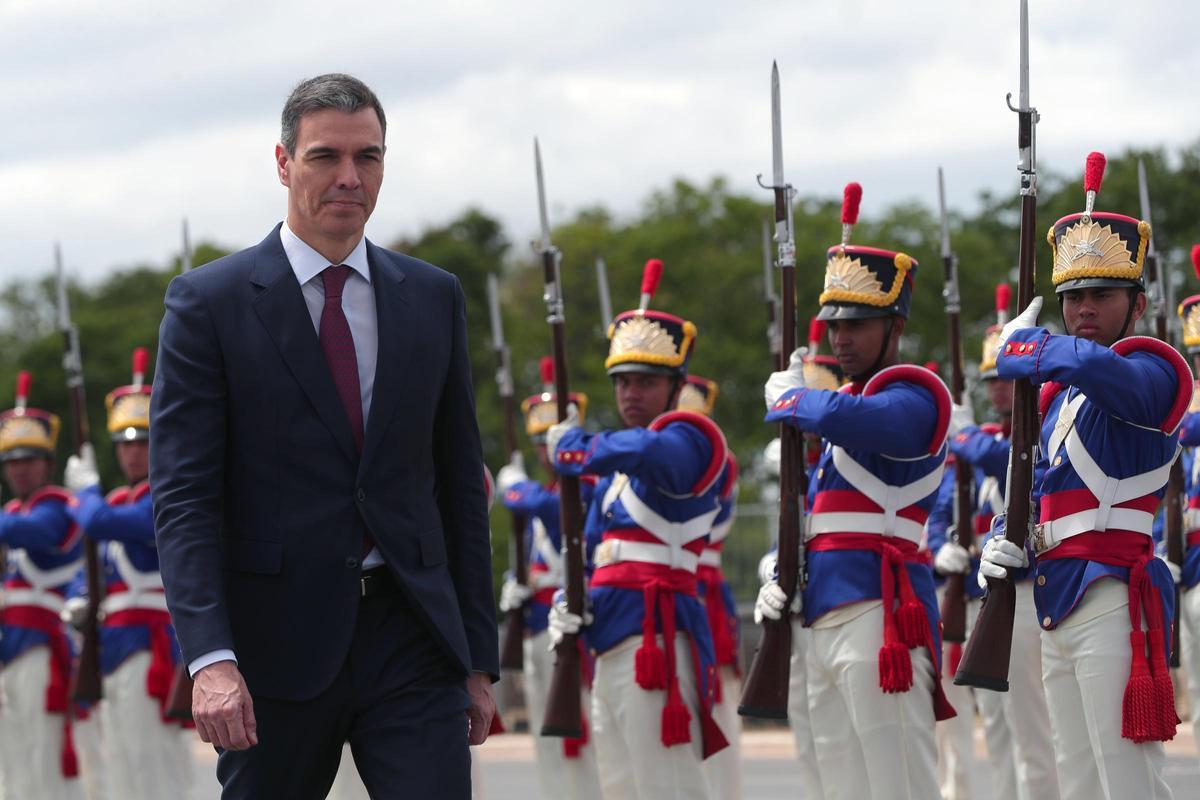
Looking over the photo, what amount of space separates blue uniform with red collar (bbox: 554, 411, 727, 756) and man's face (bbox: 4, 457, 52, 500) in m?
4.65

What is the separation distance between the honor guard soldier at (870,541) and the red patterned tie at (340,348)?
9.13 ft

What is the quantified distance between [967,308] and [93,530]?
13.6 metres

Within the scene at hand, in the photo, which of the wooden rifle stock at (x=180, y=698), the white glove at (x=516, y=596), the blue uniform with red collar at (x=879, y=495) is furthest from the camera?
the white glove at (x=516, y=596)

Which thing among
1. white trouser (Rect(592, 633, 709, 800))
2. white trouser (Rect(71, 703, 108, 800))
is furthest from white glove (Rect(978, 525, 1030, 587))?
white trouser (Rect(71, 703, 108, 800))

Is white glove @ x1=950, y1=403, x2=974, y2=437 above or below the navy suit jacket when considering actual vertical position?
below

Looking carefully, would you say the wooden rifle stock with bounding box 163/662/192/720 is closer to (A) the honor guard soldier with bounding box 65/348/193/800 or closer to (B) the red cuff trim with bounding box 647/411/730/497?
(A) the honor guard soldier with bounding box 65/348/193/800

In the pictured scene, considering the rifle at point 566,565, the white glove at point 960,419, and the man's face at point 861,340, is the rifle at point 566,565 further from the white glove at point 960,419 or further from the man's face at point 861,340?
the man's face at point 861,340

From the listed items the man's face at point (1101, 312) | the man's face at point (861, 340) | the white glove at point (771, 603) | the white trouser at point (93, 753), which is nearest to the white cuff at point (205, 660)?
the white glove at point (771, 603)

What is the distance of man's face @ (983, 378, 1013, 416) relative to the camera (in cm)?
981

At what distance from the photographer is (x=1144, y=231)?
6746 mm

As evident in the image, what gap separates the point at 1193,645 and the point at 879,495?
2.88m

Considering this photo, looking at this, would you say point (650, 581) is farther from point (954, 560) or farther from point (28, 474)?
point (28, 474)

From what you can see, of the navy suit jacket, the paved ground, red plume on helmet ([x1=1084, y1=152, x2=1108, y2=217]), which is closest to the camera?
the navy suit jacket

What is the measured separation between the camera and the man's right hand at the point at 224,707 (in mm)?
4047
